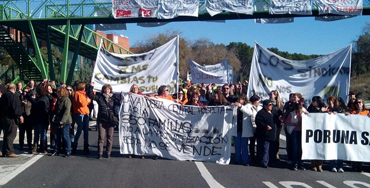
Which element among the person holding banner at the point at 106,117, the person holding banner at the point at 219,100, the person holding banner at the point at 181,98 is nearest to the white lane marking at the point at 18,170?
the person holding banner at the point at 106,117

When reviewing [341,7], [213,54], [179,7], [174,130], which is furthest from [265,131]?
[213,54]

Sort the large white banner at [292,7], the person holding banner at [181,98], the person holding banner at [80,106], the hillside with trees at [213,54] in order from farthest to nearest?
the hillside with trees at [213,54]
the large white banner at [292,7]
the person holding banner at [181,98]
the person holding banner at [80,106]

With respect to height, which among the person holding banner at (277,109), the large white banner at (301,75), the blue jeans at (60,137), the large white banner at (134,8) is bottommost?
the blue jeans at (60,137)

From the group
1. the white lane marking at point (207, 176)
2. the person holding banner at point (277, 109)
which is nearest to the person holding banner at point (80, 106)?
the white lane marking at point (207, 176)

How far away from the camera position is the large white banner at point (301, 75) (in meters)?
10.2

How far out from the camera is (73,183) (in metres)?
7.19

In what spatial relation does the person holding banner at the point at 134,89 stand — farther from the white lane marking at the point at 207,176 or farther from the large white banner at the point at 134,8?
the large white banner at the point at 134,8

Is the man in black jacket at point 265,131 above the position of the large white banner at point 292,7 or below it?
below

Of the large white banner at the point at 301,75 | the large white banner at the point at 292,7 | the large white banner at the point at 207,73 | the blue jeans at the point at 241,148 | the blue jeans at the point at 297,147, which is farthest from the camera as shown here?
the large white banner at the point at 207,73

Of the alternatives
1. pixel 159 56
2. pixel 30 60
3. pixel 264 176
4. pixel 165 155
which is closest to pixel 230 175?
pixel 264 176

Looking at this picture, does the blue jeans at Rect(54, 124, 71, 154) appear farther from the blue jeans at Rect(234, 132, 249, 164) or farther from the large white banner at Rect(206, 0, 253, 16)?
the large white banner at Rect(206, 0, 253, 16)

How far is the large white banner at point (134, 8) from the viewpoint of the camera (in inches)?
749

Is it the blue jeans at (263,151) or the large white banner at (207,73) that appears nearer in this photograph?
the blue jeans at (263,151)

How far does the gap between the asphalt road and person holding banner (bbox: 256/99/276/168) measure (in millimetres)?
290
